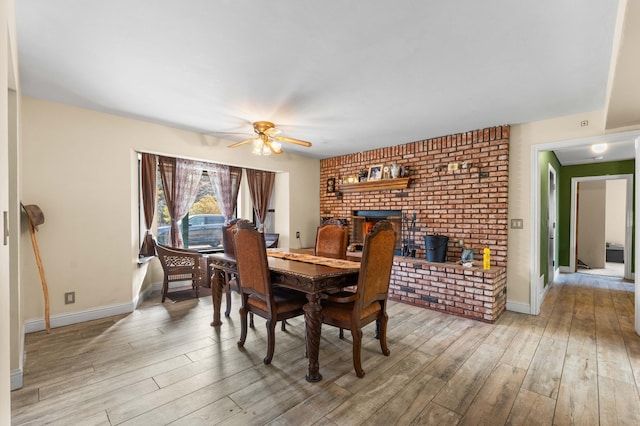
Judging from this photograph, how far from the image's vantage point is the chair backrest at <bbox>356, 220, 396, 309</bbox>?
211cm

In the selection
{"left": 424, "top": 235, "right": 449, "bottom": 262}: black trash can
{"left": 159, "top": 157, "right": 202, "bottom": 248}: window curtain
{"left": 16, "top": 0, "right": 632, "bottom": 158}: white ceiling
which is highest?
{"left": 16, "top": 0, "right": 632, "bottom": 158}: white ceiling

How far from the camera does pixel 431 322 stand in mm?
3250

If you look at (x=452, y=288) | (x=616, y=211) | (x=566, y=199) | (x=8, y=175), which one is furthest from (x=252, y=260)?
(x=616, y=211)

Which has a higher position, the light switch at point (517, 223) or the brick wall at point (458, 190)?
the brick wall at point (458, 190)

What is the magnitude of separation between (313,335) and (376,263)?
708 mm

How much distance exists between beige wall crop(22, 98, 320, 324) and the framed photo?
118 inches

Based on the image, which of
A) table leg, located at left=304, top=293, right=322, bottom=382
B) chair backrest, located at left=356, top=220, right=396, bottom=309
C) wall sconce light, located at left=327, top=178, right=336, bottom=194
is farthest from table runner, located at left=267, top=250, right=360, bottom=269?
wall sconce light, located at left=327, top=178, right=336, bottom=194

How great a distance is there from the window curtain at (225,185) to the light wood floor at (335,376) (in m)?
2.23

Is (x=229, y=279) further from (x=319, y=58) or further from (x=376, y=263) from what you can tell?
(x=319, y=58)

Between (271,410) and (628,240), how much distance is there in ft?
22.8

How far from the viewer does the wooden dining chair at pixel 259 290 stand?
2.28 m

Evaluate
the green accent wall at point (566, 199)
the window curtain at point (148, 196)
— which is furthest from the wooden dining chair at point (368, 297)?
the green accent wall at point (566, 199)

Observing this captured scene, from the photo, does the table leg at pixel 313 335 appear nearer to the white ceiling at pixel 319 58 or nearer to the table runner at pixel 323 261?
the table runner at pixel 323 261

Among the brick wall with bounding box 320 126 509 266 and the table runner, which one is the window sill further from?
the brick wall with bounding box 320 126 509 266
